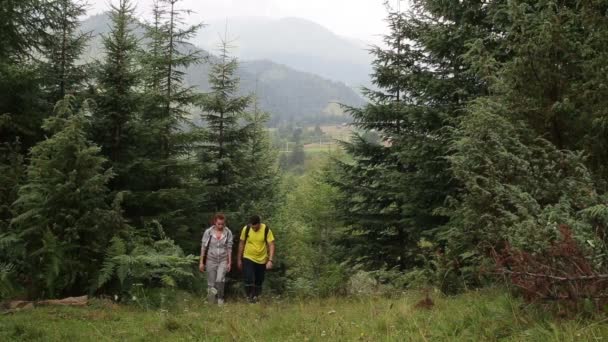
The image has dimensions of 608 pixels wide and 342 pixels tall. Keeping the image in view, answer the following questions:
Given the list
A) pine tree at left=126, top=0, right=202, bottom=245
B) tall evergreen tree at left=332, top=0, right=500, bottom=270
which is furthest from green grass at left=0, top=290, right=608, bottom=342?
pine tree at left=126, top=0, right=202, bottom=245

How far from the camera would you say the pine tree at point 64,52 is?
13.3 meters

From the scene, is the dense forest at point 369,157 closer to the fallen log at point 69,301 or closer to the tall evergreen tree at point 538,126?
the tall evergreen tree at point 538,126

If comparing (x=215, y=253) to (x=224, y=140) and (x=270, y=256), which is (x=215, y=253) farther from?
(x=224, y=140)

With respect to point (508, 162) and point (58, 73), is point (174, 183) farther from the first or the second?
point (508, 162)

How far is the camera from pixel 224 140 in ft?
58.4

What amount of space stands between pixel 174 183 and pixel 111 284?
572 centimetres

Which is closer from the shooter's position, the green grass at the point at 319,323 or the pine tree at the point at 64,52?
the green grass at the point at 319,323

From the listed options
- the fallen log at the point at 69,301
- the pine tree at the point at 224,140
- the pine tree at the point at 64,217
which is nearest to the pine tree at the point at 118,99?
the pine tree at the point at 64,217

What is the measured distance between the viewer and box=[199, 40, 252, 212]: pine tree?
56.1ft

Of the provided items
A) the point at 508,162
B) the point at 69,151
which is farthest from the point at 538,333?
the point at 69,151

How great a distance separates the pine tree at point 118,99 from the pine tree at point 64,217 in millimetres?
3178

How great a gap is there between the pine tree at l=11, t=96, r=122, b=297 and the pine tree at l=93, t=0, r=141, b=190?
10.4 ft

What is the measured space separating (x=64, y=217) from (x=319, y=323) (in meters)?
5.60

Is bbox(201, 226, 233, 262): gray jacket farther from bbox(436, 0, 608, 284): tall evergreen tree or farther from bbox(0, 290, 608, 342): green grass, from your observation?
bbox(436, 0, 608, 284): tall evergreen tree
